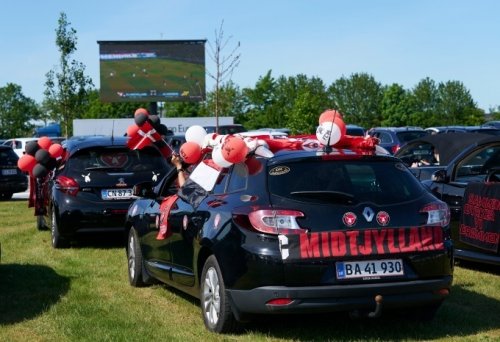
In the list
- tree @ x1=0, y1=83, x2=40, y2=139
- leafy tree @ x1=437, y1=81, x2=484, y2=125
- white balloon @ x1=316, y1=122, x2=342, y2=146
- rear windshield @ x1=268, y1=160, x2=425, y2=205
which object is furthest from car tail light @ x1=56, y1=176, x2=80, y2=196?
tree @ x1=0, y1=83, x2=40, y2=139

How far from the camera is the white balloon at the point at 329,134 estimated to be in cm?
666

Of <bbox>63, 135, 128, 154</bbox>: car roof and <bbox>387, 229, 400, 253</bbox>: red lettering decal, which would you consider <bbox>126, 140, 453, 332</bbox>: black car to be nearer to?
<bbox>387, 229, 400, 253</bbox>: red lettering decal

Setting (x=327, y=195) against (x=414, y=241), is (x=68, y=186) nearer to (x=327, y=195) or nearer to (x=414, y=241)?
(x=327, y=195)

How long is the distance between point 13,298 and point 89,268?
192 cm

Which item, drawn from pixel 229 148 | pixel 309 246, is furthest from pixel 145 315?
pixel 309 246

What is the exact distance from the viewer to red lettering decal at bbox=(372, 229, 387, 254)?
5.96 meters

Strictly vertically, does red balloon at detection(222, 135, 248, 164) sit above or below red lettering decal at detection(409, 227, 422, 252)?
above

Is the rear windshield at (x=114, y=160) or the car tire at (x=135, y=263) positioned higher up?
the rear windshield at (x=114, y=160)

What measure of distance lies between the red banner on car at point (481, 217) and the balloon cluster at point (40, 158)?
6.65 m

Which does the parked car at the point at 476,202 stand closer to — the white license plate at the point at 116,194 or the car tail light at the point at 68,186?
the white license plate at the point at 116,194

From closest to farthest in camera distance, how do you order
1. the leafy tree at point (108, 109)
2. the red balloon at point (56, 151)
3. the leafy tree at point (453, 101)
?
the red balloon at point (56, 151) → the leafy tree at point (453, 101) → the leafy tree at point (108, 109)

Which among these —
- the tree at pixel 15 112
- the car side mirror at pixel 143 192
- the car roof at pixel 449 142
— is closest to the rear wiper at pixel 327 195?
the car side mirror at pixel 143 192

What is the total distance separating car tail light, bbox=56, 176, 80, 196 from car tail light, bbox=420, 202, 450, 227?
6570 millimetres

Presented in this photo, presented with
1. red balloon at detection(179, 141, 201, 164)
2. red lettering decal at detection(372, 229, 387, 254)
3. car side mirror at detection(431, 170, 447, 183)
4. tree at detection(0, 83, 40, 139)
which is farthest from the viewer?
tree at detection(0, 83, 40, 139)
